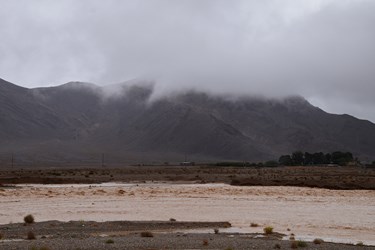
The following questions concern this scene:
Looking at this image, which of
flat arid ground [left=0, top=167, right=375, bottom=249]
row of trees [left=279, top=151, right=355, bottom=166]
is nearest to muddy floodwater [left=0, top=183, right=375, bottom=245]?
flat arid ground [left=0, top=167, right=375, bottom=249]

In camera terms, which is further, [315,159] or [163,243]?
[315,159]

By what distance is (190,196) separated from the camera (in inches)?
2050

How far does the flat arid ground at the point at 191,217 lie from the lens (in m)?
24.0

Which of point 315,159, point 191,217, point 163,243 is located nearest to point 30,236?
point 163,243

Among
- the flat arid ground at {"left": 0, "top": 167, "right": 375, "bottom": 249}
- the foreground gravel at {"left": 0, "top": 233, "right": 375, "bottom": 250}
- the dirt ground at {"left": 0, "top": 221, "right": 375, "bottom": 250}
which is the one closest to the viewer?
the foreground gravel at {"left": 0, "top": 233, "right": 375, "bottom": 250}

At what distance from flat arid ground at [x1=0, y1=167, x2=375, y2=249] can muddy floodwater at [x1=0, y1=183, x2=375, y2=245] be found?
0.18ft

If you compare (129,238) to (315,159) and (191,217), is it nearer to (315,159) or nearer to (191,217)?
(191,217)

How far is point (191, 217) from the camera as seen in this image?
119ft

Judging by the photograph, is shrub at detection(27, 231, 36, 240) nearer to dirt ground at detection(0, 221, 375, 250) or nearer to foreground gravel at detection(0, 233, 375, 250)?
dirt ground at detection(0, 221, 375, 250)

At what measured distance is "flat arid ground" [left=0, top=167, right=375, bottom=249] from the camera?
78.6 ft

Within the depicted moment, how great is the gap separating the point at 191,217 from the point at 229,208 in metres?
6.82

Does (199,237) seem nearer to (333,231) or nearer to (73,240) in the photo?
(73,240)

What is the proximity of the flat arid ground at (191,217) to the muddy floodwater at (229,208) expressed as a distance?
0.05m

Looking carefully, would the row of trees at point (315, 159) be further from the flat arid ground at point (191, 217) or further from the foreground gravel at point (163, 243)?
the foreground gravel at point (163, 243)
